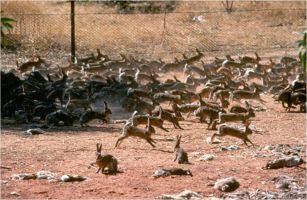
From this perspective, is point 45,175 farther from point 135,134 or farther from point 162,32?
point 162,32

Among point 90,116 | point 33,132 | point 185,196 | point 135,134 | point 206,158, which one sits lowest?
point 185,196

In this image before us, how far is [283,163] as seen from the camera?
1057 cm

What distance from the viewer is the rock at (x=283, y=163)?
34.4 ft

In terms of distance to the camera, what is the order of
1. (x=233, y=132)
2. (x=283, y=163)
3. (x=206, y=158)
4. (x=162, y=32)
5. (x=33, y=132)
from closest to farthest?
(x=283, y=163), (x=206, y=158), (x=233, y=132), (x=33, y=132), (x=162, y=32)

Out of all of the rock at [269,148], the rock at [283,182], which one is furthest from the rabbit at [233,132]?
the rock at [283,182]

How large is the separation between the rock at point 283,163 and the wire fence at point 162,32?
1447cm

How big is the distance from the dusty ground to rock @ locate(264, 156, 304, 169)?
111mm

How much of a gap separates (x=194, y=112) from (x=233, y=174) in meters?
5.21

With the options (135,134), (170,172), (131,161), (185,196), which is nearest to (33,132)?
(135,134)

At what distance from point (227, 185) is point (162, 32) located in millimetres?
19197

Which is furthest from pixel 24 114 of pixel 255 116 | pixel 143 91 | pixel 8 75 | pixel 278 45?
pixel 278 45

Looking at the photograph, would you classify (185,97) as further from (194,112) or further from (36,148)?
(36,148)

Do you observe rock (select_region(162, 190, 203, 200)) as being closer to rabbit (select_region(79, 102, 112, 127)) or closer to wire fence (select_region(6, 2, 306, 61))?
rabbit (select_region(79, 102, 112, 127))

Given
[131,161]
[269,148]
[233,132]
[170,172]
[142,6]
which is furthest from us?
[142,6]
